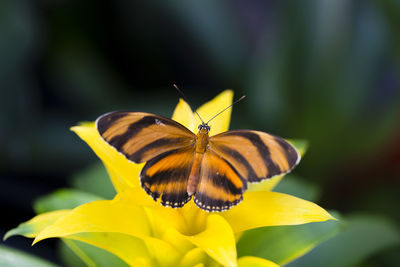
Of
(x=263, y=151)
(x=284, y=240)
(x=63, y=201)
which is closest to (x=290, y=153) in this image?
(x=263, y=151)

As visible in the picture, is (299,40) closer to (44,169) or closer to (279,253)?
(279,253)

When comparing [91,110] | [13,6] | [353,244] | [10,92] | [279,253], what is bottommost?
[353,244]

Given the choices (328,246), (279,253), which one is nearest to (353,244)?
(328,246)

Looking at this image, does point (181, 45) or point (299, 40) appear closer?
point (299, 40)

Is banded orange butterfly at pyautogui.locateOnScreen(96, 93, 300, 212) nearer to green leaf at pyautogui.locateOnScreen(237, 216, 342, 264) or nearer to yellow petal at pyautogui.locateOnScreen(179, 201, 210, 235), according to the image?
yellow petal at pyautogui.locateOnScreen(179, 201, 210, 235)

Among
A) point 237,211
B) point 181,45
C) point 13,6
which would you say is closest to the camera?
point 237,211

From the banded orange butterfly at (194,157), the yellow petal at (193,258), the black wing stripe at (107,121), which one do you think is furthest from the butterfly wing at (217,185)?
the black wing stripe at (107,121)

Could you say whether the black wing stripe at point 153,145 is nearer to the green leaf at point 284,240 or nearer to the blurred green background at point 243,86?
the green leaf at point 284,240

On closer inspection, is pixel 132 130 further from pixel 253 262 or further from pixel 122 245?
pixel 253 262

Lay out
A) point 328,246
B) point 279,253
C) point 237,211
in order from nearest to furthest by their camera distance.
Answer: point 237,211
point 279,253
point 328,246
